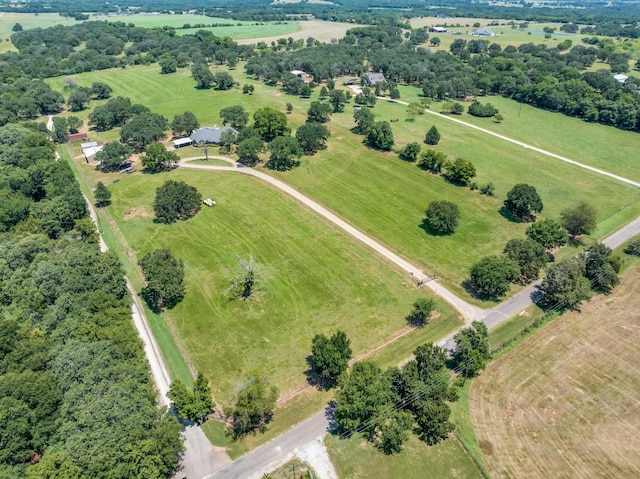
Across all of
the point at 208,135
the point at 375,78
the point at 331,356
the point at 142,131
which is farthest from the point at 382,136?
the point at 331,356

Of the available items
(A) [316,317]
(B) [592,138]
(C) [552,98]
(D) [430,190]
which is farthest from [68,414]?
(C) [552,98]

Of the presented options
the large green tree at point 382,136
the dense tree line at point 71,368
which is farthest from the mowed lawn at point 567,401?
the large green tree at point 382,136

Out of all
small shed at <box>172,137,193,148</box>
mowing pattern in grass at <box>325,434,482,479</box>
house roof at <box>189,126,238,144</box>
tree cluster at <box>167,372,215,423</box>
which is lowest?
small shed at <box>172,137,193,148</box>

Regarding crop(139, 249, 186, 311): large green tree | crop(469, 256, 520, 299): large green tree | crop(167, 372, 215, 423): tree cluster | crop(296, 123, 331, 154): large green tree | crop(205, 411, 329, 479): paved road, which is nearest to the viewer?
crop(205, 411, 329, 479): paved road

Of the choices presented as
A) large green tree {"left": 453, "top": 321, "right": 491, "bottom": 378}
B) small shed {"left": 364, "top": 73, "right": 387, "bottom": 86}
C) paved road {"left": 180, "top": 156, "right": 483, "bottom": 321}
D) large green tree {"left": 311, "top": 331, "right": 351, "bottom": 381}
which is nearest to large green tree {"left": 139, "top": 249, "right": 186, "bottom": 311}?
large green tree {"left": 311, "top": 331, "right": 351, "bottom": 381}

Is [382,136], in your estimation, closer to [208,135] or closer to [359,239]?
[359,239]

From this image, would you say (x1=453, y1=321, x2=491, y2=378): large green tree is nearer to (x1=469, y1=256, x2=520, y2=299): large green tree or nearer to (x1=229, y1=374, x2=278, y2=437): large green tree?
(x1=469, y1=256, x2=520, y2=299): large green tree

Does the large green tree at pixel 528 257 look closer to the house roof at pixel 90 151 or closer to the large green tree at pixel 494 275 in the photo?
the large green tree at pixel 494 275
